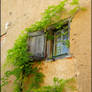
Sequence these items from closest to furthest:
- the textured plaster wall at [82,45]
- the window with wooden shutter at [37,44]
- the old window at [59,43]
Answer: the textured plaster wall at [82,45]
the old window at [59,43]
the window with wooden shutter at [37,44]

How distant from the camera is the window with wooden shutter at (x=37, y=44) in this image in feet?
18.0

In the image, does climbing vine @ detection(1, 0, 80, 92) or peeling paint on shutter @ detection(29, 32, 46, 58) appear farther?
peeling paint on shutter @ detection(29, 32, 46, 58)

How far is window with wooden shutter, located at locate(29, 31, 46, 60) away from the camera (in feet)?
18.0

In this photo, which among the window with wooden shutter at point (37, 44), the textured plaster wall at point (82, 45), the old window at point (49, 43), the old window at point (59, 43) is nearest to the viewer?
the textured plaster wall at point (82, 45)

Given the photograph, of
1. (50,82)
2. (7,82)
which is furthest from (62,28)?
(7,82)

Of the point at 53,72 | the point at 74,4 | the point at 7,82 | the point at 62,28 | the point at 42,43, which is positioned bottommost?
the point at 7,82

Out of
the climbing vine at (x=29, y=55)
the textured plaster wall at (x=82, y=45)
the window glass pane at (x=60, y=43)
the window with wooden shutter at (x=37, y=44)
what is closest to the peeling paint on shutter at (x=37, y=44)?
the window with wooden shutter at (x=37, y=44)

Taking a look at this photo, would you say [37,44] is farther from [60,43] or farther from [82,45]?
[82,45]

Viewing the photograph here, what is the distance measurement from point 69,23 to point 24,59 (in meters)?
1.52

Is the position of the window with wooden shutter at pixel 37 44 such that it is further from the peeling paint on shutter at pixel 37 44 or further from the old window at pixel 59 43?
the old window at pixel 59 43

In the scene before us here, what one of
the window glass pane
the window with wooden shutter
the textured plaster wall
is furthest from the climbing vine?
the textured plaster wall

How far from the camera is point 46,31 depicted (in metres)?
5.60

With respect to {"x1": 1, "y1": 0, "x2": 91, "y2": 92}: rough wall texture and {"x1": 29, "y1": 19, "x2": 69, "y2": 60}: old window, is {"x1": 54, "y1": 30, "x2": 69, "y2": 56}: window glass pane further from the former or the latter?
{"x1": 1, "y1": 0, "x2": 91, "y2": 92}: rough wall texture

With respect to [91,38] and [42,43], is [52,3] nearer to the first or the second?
[42,43]
